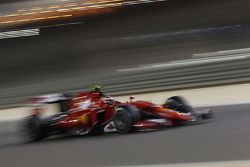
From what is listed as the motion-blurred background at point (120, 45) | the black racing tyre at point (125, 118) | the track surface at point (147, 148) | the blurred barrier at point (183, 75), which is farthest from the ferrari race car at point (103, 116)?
the motion-blurred background at point (120, 45)

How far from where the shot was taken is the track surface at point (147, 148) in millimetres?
5035

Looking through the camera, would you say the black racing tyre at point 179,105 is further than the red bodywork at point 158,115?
Yes

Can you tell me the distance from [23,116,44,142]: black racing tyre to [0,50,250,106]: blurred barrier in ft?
19.4

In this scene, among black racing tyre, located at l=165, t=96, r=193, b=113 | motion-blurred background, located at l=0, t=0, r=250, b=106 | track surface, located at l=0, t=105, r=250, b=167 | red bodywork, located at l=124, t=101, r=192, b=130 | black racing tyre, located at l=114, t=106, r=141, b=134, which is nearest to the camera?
track surface, located at l=0, t=105, r=250, b=167

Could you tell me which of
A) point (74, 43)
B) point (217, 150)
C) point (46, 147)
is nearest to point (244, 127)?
point (217, 150)

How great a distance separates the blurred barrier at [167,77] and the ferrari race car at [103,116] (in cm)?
554

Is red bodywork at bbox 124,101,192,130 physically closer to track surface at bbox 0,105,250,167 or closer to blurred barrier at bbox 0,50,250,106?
track surface at bbox 0,105,250,167

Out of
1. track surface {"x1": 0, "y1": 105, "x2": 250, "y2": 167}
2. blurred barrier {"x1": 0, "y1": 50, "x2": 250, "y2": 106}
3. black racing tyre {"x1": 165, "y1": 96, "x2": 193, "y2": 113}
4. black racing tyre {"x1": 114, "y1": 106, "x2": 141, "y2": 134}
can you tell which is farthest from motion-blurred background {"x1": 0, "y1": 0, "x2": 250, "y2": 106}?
black racing tyre {"x1": 114, "y1": 106, "x2": 141, "y2": 134}

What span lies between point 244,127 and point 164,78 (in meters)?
7.00

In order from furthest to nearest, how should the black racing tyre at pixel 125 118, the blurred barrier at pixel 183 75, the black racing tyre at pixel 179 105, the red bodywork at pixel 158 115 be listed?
1. the blurred barrier at pixel 183 75
2. the black racing tyre at pixel 179 105
3. the red bodywork at pixel 158 115
4. the black racing tyre at pixel 125 118

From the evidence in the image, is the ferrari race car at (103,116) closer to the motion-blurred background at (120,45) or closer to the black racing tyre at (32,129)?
the black racing tyre at (32,129)

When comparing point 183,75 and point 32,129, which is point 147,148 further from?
point 183,75

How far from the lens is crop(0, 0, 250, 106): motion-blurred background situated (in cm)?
1301

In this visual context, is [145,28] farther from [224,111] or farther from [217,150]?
[217,150]
